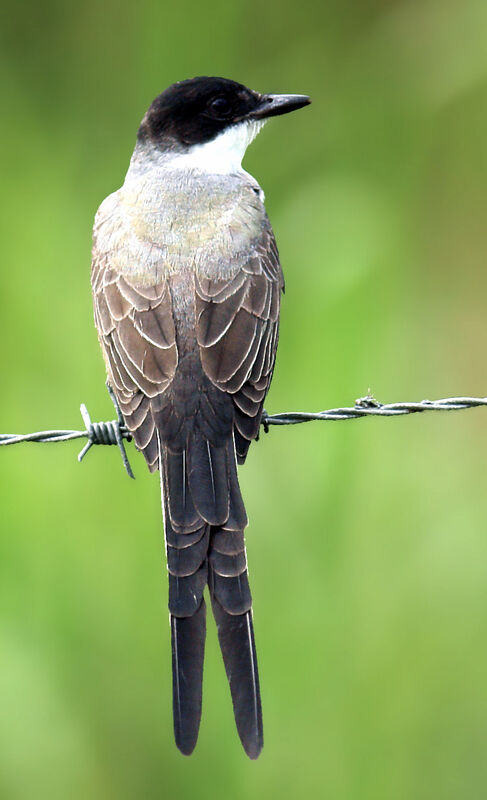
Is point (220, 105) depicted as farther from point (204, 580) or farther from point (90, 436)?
point (204, 580)

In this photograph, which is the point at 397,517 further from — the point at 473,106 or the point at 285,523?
the point at 473,106

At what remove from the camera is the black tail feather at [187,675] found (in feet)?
12.5

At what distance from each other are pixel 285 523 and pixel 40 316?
1398mm

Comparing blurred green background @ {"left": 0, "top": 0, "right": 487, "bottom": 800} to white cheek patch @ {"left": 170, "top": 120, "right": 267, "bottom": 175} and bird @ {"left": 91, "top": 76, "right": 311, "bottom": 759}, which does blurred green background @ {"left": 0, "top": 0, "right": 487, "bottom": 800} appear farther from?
bird @ {"left": 91, "top": 76, "right": 311, "bottom": 759}

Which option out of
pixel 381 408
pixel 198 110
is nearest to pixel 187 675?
pixel 381 408

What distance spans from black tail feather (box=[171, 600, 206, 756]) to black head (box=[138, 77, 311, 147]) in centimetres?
233

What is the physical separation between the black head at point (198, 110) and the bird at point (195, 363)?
0.93 ft

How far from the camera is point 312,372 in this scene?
17.4ft

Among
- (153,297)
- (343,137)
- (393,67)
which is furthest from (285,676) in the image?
(393,67)

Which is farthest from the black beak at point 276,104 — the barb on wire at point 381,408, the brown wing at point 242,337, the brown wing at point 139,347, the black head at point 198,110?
the barb on wire at point 381,408

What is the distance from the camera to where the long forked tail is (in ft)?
12.6

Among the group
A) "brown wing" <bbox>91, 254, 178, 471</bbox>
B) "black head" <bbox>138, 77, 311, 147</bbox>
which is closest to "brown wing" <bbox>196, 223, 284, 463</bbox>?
"brown wing" <bbox>91, 254, 178, 471</bbox>

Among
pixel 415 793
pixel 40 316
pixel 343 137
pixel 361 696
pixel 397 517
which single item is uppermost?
pixel 343 137

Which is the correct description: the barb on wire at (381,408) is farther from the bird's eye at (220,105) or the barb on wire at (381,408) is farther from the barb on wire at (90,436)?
the bird's eye at (220,105)
